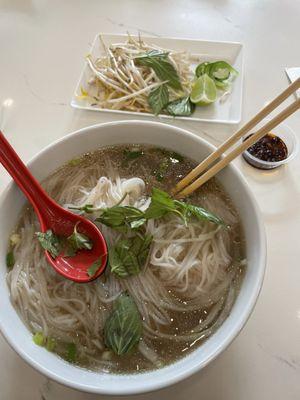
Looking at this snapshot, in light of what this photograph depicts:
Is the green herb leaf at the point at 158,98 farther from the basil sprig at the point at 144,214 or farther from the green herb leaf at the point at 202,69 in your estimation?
the basil sprig at the point at 144,214

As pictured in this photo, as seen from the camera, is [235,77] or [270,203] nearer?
[270,203]

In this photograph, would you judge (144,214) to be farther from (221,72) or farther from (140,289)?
(221,72)

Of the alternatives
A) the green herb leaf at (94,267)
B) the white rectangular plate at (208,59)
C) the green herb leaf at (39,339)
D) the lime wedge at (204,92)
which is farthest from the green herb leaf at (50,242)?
the lime wedge at (204,92)

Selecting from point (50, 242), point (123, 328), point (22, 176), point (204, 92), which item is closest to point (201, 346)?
point (123, 328)

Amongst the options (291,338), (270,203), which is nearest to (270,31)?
(270,203)

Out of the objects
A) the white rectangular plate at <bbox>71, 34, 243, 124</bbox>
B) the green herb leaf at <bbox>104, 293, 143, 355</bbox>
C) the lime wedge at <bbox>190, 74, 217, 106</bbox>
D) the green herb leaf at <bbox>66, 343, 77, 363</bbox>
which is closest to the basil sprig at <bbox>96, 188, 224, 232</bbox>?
the green herb leaf at <bbox>104, 293, 143, 355</bbox>

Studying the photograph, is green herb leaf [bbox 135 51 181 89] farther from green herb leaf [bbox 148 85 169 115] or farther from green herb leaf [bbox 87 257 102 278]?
green herb leaf [bbox 87 257 102 278]

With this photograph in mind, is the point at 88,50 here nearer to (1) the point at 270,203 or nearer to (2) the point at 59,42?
(2) the point at 59,42
